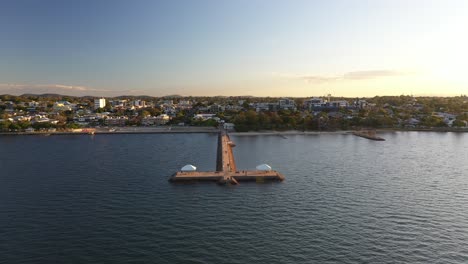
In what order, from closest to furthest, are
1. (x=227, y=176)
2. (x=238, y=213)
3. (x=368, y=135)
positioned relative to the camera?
(x=238, y=213), (x=227, y=176), (x=368, y=135)

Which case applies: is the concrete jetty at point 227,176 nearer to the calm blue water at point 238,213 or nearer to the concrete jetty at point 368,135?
the calm blue water at point 238,213

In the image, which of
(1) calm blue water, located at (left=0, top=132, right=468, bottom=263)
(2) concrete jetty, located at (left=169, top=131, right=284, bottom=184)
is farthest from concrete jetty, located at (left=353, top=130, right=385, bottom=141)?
(2) concrete jetty, located at (left=169, top=131, right=284, bottom=184)

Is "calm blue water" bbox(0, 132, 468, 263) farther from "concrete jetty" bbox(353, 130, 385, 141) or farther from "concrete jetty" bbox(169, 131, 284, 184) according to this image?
"concrete jetty" bbox(353, 130, 385, 141)

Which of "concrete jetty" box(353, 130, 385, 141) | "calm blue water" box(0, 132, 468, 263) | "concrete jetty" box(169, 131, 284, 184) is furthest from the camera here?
"concrete jetty" box(353, 130, 385, 141)

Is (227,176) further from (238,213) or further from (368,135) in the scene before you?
(368,135)

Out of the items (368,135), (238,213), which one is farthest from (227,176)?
(368,135)

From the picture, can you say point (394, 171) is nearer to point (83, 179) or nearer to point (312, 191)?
point (312, 191)

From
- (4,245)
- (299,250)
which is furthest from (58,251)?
(299,250)

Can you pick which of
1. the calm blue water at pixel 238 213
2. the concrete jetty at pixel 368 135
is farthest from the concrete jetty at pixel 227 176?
the concrete jetty at pixel 368 135
